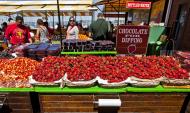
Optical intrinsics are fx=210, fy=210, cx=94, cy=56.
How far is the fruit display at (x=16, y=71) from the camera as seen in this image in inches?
139

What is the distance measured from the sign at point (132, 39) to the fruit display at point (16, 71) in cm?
200

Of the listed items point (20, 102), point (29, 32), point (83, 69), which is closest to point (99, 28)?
point (29, 32)

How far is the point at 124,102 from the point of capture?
11.5 feet

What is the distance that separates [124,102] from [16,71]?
6.68 ft

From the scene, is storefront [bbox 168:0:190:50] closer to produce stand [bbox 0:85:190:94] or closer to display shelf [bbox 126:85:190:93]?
display shelf [bbox 126:85:190:93]

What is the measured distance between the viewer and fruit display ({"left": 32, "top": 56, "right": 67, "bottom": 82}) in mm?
3432

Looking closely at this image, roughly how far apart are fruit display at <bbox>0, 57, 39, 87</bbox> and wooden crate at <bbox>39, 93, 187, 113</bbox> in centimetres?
49

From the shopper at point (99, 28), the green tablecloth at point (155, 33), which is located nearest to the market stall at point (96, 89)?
the shopper at point (99, 28)

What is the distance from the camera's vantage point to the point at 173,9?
12352 mm

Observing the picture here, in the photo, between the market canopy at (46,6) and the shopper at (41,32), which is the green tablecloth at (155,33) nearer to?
the shopper at (41,32)

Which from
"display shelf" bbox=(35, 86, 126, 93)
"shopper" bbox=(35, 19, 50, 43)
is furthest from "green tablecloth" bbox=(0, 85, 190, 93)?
"shopper" bbox=(35, 19, 50, 43)

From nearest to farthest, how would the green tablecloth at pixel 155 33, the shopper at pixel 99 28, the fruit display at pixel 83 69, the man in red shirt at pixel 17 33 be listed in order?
the fruit display at pixel 83 69 → the man in red shirt at pixel 17 33 → the shopper at pixel 99 28 → the green tablecloth at pixel 155 33

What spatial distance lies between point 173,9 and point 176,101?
32.7 feet

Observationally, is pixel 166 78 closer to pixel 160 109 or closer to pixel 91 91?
pixel 160 109
